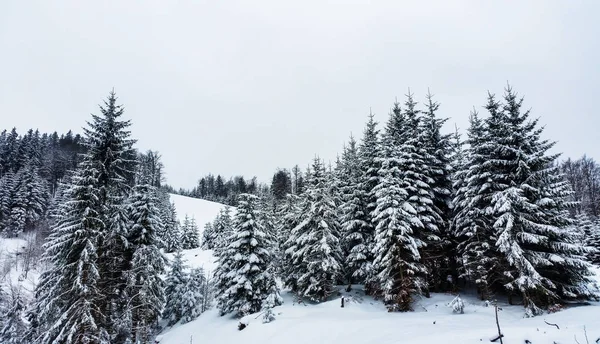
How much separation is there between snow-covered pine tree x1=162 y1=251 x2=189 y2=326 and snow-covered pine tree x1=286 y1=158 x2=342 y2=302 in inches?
675

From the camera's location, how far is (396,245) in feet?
75.0

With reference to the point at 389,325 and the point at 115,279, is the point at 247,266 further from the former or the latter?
the point at 389,325

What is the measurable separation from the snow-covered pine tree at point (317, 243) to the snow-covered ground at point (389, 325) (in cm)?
169

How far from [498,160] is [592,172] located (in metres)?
89.9

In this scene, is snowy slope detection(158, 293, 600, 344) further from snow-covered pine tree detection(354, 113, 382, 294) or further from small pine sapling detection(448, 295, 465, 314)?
snow-covered pine tree detection(354, 113, 382, 294)

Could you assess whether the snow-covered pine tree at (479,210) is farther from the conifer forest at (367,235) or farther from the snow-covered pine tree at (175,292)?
the snow-covered pine tree at (175,292)

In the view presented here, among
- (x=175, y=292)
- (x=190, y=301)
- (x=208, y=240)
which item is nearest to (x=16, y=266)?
(x=175, y=292)

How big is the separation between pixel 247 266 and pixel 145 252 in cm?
824

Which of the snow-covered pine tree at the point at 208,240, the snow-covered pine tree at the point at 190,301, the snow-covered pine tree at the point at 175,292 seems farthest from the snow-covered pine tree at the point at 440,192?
the snow-covered pine tree at the point at 208,240

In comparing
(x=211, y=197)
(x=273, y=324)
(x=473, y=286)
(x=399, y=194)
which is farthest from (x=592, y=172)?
(x=211, y=197)

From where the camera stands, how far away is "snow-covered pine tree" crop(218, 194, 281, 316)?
90.0 ft

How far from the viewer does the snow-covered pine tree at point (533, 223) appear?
19.0 metres

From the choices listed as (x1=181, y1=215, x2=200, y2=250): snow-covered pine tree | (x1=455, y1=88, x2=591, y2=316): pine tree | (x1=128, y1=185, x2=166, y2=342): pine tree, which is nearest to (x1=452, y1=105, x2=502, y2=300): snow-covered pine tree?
(x1=455, y1=88, x2=591, y2=316): pine tree

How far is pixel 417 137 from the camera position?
26.6 metres
